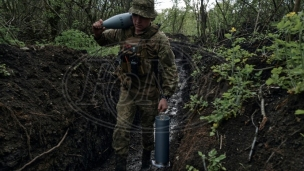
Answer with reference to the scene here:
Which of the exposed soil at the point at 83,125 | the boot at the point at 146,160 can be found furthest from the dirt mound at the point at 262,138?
the boot at the point at 146,160

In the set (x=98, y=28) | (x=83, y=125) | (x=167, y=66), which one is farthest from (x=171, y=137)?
(x=98, y=28)

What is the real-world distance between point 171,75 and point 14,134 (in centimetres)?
207

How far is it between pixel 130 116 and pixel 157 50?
3.32ft

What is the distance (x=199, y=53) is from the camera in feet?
31.0

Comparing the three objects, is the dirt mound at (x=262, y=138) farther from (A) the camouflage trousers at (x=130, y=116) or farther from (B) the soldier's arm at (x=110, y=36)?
(B) the soldier's arm at (x=110, y=36)

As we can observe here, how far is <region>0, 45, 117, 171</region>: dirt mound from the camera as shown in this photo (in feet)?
9.96

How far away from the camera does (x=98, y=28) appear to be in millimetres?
3750

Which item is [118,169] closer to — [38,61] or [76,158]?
[76,158]

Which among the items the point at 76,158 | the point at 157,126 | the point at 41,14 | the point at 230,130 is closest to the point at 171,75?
the point at 157,126

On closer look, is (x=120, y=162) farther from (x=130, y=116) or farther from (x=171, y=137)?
(x=171, y=137)

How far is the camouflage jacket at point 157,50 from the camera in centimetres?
369

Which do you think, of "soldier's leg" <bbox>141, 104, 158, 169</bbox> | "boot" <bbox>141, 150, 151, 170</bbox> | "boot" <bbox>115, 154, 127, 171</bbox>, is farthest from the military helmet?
"boot" <bbox>141, 150, 151, 170</bbox>

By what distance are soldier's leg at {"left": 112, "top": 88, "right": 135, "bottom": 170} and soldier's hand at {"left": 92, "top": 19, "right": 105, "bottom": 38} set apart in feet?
3.05

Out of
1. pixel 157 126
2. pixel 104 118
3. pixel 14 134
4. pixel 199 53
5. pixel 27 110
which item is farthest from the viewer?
pixel 199 53
